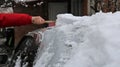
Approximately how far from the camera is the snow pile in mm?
3781

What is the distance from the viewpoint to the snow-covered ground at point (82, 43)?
378 centimetres

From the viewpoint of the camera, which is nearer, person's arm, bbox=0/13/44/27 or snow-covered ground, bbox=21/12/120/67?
snow-covered ground, bbox=21/12/120/67

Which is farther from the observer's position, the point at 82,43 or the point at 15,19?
the point at 15,19

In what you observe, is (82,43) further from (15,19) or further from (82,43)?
(15,19)

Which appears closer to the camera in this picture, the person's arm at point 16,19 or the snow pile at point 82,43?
the snow pile at point 82,43

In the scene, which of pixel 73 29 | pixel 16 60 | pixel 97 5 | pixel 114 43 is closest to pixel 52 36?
pixel 73 29

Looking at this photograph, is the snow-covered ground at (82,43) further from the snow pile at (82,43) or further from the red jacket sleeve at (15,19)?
the red jacket sleeve at (15,19)

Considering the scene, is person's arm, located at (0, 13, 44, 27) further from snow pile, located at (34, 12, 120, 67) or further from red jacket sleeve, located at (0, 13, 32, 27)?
snow pile, located at (34, 12, 120, 67)

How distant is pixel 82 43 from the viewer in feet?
13.7

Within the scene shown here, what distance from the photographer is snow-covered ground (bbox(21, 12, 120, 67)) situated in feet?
12.4

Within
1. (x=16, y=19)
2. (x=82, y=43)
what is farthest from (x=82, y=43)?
(x=16, y=19)

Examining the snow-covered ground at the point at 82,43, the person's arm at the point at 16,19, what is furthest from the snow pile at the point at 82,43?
the person's arm at the point at 16,19

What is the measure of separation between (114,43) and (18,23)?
1909mm

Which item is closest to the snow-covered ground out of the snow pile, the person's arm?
the snow pile
